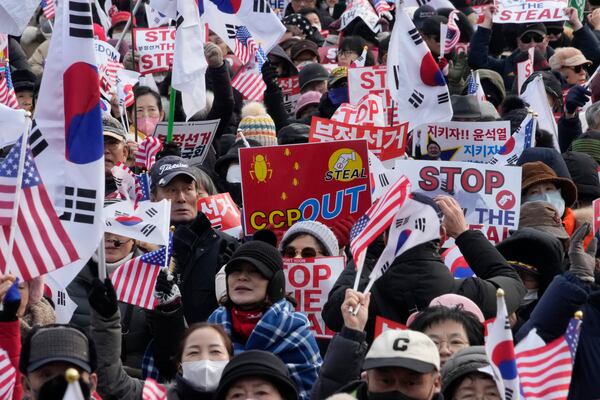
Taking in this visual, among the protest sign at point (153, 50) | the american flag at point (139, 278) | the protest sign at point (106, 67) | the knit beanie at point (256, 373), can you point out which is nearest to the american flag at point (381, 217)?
the american flag at point (139, 278)

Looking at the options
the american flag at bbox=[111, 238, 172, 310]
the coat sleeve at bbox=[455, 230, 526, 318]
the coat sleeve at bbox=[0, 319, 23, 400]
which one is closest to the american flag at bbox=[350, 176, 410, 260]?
the coat sleeve at bbox=[455, 230, 526, 318]

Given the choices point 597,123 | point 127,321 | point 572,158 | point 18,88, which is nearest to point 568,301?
point 127,321

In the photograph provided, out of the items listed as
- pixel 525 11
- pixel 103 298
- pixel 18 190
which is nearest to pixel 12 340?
pixel 103 298

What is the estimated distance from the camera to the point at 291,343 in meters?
7.92

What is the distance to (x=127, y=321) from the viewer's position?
891 cm

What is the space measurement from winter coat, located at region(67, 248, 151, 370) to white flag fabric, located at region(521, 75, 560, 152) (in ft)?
16.9

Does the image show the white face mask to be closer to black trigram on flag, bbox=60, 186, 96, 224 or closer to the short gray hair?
black trigram on flag, bbox=60, 186, 96, 224

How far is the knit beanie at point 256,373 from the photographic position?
6957 mm

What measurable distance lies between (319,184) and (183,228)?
2.98 feet

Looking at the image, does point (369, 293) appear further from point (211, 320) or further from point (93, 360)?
point (93, 360)

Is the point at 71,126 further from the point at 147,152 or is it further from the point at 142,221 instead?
the point at 147,152

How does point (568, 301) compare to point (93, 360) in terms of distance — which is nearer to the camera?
point (93, 360)

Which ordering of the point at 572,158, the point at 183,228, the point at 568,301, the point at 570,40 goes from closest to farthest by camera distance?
the point at 568,301
the point at 183,228
the point at 572,158
the point at 570,40

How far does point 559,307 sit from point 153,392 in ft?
6.15
